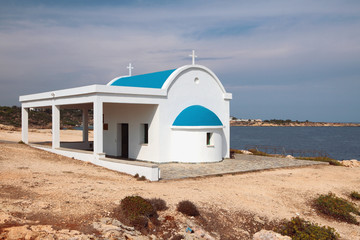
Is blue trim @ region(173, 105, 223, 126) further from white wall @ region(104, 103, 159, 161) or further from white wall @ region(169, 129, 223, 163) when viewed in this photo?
white wall @ region(104, 103, 159, 161)

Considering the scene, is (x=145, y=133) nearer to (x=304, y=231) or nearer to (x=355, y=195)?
(x=355, y=195)

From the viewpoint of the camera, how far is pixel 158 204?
10.3 m

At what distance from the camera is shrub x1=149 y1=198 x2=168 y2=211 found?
10.2 meters

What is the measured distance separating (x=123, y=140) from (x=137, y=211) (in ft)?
42.0

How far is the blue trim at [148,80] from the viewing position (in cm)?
2017

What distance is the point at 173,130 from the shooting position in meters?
19.6

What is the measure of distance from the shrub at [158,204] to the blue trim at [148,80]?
10168 millimetres

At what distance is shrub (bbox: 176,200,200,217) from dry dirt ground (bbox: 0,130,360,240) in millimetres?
213

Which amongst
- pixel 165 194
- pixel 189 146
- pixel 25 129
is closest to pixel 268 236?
pixel 165 194

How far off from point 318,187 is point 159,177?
23.8 ft

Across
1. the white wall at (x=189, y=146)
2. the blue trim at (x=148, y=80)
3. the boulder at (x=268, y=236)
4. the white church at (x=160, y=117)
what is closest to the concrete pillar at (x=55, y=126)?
the white church at (x=160, y=117)

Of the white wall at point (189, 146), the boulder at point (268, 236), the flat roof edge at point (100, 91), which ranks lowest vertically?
the boulder at point (268, 236)

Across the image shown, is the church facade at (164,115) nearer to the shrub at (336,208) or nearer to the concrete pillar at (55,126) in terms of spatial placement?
the concrete pillar at (55,126)

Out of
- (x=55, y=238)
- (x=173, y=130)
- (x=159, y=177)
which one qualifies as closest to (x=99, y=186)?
(x=159, y=177)
